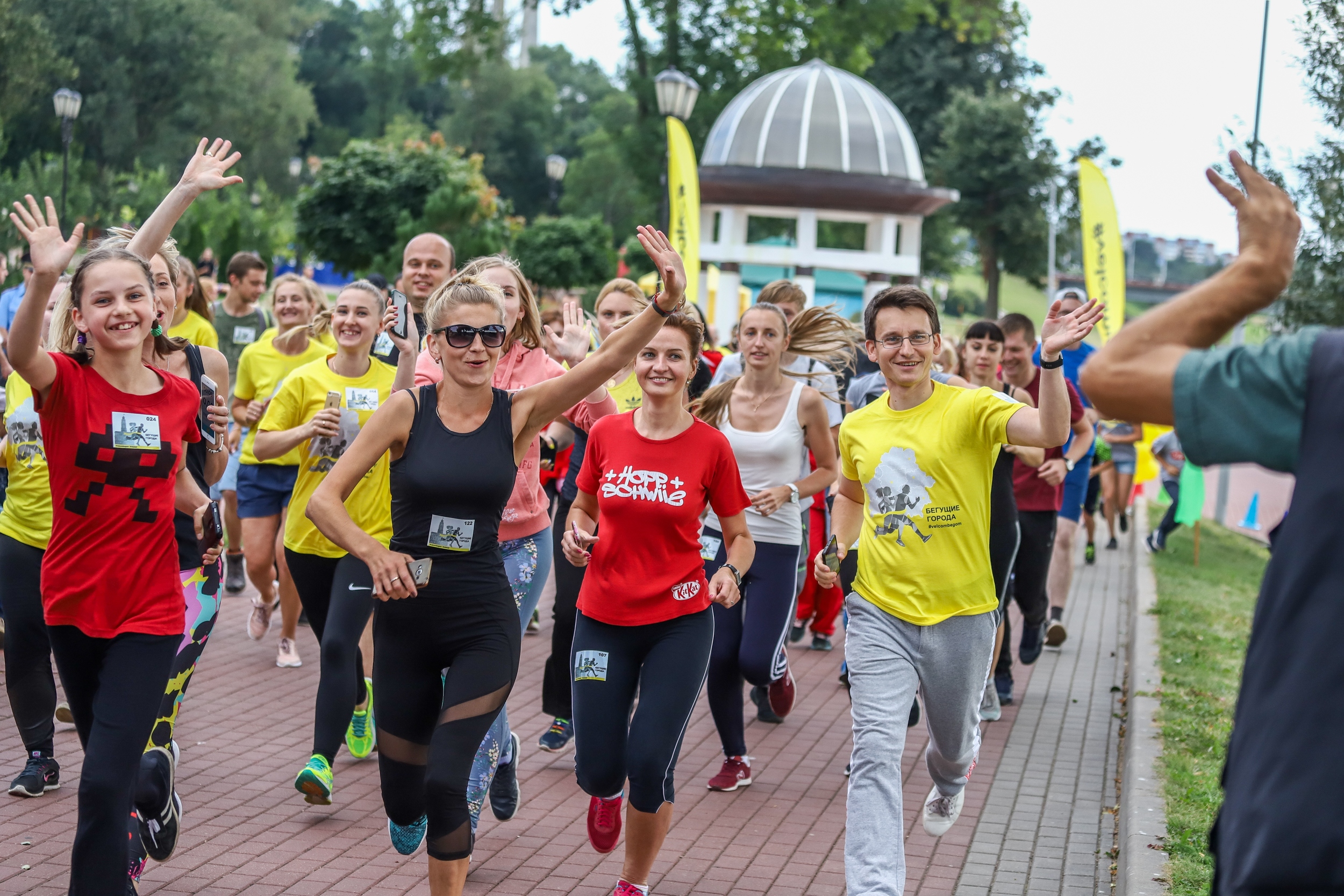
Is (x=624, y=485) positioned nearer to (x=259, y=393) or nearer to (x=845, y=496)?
(x=845, y=496)

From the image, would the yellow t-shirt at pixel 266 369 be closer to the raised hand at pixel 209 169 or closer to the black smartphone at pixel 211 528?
the raised hand at pixel 209 169

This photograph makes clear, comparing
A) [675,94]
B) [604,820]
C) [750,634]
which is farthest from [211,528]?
[675,94]

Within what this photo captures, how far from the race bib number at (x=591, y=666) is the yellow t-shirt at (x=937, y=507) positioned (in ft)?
3.14

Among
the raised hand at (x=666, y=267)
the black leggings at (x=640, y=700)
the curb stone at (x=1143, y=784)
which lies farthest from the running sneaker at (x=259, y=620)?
the raised hand at (x=666, y=267)

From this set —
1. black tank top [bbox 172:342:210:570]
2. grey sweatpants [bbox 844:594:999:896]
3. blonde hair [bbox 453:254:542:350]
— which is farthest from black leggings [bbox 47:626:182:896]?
grey sweatpants [bbox 844:594:999:896]

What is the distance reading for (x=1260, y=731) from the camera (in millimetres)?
2201

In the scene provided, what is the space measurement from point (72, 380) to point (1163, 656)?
24.2 ft

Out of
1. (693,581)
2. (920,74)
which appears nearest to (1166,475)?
(693,581)

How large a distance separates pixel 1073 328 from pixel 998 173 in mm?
48746

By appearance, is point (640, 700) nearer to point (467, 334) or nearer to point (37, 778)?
point (467, 334)

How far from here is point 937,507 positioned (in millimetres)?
4777

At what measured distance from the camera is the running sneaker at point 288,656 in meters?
8.27

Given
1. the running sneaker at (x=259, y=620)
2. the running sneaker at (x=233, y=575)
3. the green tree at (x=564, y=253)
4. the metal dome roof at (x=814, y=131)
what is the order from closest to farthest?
the running sneaker at (x=259, y=620)
the running sneaker at (x=233, y=575)
the green tree at (x=564, y=253)
the metal dome roof at (x=814, y=131)

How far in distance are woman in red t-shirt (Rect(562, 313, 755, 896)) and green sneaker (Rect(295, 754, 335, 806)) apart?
1.22 m
